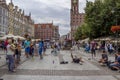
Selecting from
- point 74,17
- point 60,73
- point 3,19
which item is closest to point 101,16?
point 60,73

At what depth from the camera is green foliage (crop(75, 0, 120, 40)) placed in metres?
54.8

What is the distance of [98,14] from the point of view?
60.7 meters

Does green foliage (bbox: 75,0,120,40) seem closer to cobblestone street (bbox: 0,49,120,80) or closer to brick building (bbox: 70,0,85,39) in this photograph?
cobblestone street (bbox: 0,49,120,80)

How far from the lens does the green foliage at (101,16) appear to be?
54781 mm

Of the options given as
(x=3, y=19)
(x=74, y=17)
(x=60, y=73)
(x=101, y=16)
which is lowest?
(x=60, y=73)

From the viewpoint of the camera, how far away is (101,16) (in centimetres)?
5728

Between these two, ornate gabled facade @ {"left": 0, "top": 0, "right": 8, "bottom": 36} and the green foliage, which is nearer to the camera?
the green foliage

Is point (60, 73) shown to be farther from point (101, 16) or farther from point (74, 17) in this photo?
point (74, 17)

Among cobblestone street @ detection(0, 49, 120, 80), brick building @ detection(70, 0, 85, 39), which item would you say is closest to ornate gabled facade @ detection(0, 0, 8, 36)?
cobblestone street @ detection(0, 49, 120, 80)

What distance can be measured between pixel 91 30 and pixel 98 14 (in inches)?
200

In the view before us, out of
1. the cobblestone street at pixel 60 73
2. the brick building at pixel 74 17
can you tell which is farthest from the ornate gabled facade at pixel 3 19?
the brick building at pixel 74 17

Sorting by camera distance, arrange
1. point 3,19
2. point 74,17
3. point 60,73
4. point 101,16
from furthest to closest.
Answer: point 74,17
point 3,19
point 101,16
point 60,73

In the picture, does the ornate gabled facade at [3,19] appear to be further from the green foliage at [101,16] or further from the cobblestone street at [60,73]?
the cobblestone street at [60,73]

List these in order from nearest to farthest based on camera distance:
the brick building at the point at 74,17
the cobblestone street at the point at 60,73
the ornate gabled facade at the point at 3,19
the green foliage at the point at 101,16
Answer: the cobblestone street at the point at 60,73, the green foliage at the point at 101,16, the ornate gabled facade at the point at 3,19, the brick building at the point at 74,17
